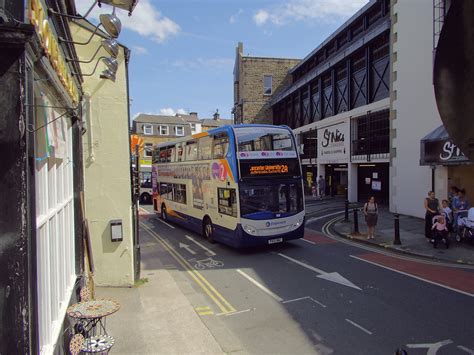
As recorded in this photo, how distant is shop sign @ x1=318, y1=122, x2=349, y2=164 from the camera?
25730mm

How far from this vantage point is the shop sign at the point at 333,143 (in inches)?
1013

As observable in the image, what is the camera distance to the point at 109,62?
5.56 m

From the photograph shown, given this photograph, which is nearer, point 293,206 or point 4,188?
point 4,188

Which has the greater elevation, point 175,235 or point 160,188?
point 160,188

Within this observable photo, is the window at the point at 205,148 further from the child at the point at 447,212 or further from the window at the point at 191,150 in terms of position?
the child at the point at 447,212

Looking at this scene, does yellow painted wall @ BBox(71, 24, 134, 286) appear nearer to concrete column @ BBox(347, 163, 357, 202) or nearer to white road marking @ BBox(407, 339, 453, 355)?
white road marking @ BBox(407, 339, 453, 355)

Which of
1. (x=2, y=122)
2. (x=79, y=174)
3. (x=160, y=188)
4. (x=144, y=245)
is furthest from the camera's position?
(x=160, y=188)

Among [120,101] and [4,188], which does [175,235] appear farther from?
[4,188]

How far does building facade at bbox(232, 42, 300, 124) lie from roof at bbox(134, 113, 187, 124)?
23305 mm

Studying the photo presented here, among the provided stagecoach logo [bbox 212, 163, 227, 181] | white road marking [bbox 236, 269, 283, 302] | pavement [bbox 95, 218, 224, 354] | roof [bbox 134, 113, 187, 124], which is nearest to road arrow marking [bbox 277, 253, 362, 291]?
white road marking [bbox 236, 269, 283, 302]

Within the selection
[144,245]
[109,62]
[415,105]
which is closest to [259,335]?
[109,62]

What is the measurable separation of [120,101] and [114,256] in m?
3.30

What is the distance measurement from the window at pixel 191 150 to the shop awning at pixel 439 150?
902cm

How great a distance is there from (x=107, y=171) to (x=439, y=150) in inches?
475
